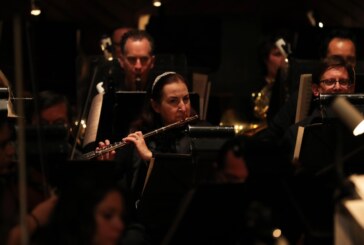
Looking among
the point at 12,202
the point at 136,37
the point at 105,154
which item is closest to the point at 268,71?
the point at 136,37

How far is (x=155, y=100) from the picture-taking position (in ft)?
16.7

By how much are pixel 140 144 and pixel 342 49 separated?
1559mm

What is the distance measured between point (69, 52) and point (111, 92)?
6.52 ft

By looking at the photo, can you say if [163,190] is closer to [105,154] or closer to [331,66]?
[105,154]

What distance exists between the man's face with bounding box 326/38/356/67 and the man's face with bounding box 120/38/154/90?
1.04 meters

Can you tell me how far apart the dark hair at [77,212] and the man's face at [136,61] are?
220 cm

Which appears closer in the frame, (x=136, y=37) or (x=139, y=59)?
(x=139, y=59)

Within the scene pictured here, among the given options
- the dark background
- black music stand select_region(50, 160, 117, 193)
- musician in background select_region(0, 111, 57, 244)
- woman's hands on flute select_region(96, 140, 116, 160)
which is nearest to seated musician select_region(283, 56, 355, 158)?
woman's hands on flute select_region(96, 140, 116, 160)

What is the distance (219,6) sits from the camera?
8078mm

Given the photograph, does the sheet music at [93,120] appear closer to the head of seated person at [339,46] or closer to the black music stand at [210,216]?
the head of seated person at [339,46]

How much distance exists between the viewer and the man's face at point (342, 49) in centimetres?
571

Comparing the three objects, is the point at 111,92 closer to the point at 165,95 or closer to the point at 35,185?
the point at 165,95

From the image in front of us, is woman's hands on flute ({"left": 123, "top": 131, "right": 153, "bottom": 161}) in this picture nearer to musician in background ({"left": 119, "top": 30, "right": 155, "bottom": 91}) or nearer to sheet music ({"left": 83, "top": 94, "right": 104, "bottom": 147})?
sheet music ({"left": 83, "top": 94, "right": 104, "bottom": 147})

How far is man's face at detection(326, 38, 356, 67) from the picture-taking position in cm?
571
